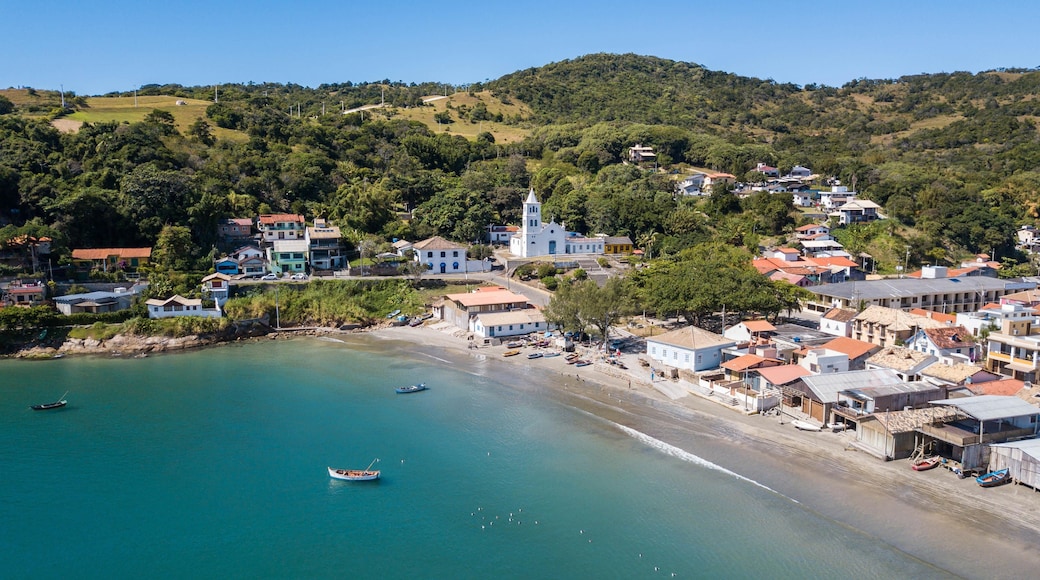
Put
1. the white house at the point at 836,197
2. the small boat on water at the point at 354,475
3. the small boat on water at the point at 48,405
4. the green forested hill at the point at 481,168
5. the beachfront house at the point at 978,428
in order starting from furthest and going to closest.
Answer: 1. the white house at the point at 836,197
2. the green forested hill at the point at 481,168
3. the small boat on water at the point at 48,405
4. the small boat on water at the point at 354,475
5. the beachfront house at the point at 978,428

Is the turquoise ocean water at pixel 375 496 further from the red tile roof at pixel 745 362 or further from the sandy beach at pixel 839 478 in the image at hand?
the red tile roof at pixel 745 362

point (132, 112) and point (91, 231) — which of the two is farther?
point (132, 112)

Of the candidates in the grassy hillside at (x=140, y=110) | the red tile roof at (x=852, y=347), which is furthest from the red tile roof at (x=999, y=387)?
the grassy hillside at (x=140, y=110)

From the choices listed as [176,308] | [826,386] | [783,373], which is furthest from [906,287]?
[176,308]

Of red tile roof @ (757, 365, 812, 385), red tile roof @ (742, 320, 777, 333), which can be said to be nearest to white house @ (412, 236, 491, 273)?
red tile roof @ (742, 320, 777, 333)

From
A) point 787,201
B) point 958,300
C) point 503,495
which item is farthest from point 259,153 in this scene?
point 958,300

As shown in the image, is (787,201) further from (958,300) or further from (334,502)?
(334,502)
